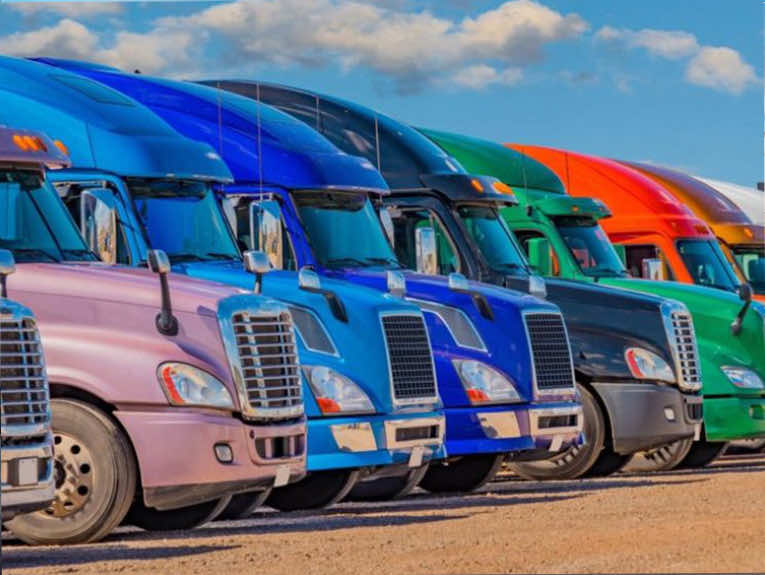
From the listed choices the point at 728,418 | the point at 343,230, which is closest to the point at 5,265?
the point at 343,230

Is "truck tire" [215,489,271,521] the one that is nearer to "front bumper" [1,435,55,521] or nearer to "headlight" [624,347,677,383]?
"front bumper" [1,435,55,521]

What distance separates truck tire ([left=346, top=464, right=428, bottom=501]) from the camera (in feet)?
52.6

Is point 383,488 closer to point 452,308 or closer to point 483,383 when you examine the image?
point 483,383

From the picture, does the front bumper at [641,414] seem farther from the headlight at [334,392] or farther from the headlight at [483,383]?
the headlight at [334,392]

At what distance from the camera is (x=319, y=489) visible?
48.2 ft

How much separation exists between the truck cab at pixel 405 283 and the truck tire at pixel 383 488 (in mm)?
388

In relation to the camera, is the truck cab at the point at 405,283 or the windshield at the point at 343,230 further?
the windshield at the point at 343,230

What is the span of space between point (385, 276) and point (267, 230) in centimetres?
101

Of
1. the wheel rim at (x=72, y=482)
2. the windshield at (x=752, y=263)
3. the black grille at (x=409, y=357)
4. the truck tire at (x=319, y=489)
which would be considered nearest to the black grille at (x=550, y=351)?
the black grille at (x=409, y=357)

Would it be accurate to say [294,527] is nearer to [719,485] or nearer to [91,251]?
[91,251]

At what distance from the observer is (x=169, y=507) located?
12.3 metres

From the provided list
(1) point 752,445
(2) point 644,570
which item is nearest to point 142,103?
(2) point 644,570

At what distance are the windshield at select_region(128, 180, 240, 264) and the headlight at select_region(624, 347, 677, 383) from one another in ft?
15.2

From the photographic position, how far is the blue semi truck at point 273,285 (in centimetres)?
1398
